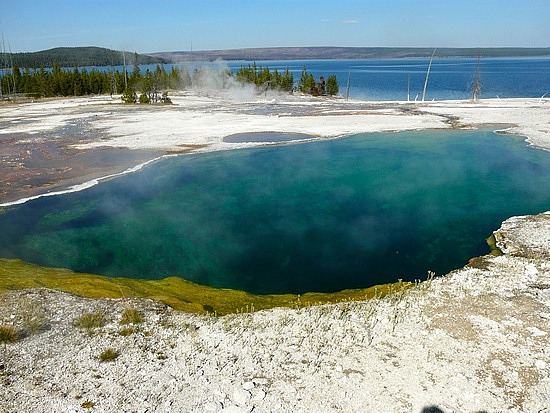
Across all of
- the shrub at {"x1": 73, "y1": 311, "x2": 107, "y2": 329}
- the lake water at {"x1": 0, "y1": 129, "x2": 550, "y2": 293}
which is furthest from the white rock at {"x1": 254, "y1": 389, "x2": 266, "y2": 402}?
the lake water at {"x1": 0, "y1": 129, "x2": 550, "y2": 293}

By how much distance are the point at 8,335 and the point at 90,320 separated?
1.46m

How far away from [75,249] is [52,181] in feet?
28.0

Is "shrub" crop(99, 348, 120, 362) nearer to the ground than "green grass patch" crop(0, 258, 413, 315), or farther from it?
farther from it

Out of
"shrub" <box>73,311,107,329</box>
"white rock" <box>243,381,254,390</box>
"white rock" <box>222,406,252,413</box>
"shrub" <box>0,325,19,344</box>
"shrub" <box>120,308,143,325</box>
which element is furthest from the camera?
"shrub" <box>120,308,143,325</box>

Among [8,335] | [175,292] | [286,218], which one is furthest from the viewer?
[286,218]

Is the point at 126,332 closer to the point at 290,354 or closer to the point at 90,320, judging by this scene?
the point at 90,320

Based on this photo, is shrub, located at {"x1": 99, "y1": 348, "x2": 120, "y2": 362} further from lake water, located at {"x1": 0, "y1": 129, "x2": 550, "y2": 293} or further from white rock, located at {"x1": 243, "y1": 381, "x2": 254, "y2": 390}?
lake water, located at {"x1": 0, "y1": 129, "x2": 550, "y2": 293}

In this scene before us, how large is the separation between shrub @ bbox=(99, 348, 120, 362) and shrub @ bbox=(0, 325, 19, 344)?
187cm

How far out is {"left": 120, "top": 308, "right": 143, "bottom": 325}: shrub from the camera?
9.13 metres

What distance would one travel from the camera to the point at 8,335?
8367 millimetres

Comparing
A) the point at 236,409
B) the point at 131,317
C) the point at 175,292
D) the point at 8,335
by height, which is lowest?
the point at 175,292

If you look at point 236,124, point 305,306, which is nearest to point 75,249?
point 305,306

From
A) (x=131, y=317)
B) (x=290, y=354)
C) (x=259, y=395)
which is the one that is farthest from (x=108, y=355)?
(x=290, y=354)

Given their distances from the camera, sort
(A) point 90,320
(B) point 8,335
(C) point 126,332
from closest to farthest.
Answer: (B) point 8,335, (C) point 126,332, (A) point 90,320
